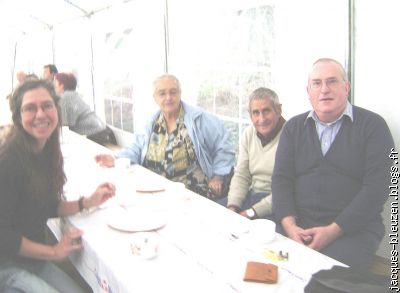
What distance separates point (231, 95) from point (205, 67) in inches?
19.6

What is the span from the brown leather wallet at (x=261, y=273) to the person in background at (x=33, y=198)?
68 cm

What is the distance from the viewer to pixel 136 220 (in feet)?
5.33

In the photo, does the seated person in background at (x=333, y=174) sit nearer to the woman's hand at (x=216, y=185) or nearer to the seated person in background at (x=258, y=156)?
the seated person in background at (x=258, y=156)

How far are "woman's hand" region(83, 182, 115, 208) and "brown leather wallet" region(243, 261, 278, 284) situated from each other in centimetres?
83

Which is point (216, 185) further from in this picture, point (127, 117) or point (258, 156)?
point (127, 117)

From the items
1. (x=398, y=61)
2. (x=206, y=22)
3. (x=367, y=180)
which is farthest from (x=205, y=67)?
(x=367, y=180)

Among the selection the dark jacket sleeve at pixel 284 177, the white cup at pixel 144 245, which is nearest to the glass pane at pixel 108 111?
the dark jacket sleeve at pixel 284 177

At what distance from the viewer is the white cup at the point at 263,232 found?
1.43 meters

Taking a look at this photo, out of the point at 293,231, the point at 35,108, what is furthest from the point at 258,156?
the point at 35,108

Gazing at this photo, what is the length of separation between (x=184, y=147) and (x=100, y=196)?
992mm

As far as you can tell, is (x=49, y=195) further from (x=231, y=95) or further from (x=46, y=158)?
(x=231, y=95)

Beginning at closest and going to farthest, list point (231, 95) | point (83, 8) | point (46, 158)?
point (46, 158), point (231, 95), point (83, 8)

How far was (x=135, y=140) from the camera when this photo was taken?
2.99m

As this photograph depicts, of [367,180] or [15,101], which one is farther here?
[367,180]
